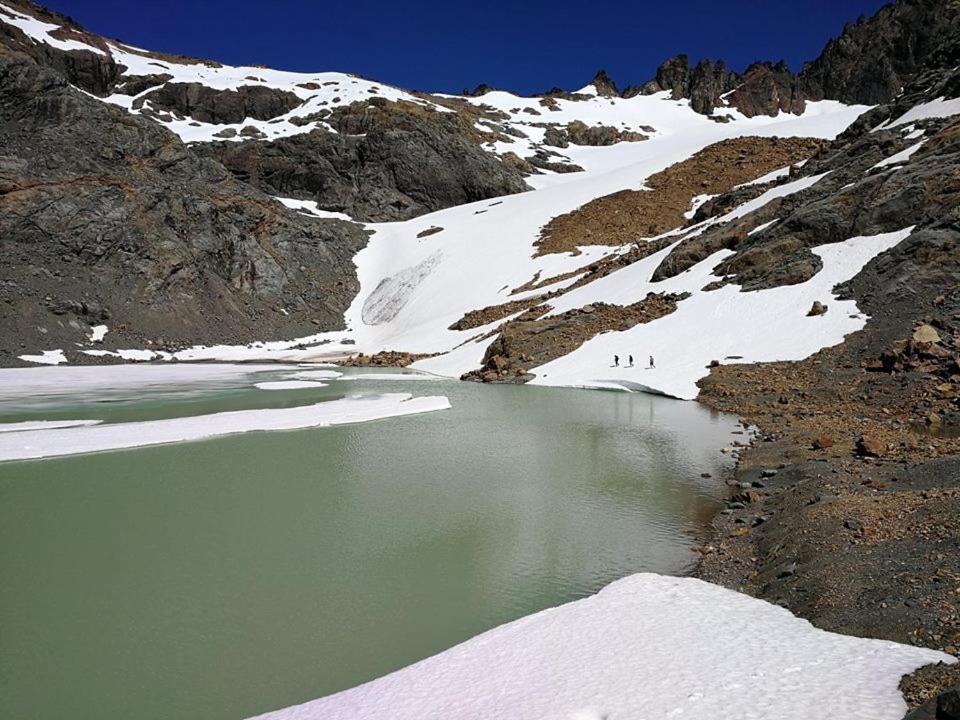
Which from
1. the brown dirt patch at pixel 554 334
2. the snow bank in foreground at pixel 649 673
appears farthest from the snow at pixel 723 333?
the snow bank in foreground at pixel 649 673

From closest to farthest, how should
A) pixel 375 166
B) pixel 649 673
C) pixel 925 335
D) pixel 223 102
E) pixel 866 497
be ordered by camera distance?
pixel 649 673, pixel 866 497, pixel 925 335, pixel 375 166, pixel 223 102

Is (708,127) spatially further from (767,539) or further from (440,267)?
(767,539)

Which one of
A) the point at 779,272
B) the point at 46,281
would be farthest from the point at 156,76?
the point at 779,272

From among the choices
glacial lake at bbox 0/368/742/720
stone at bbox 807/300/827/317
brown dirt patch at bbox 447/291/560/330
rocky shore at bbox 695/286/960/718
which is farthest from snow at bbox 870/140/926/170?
glacial lake at bbox 0/368/742/720

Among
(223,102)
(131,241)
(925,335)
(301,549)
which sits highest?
(223,102)

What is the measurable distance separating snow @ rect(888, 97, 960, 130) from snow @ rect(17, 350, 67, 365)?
58.9 meters

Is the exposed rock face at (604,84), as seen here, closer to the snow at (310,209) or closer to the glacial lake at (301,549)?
the snow at (310,209)

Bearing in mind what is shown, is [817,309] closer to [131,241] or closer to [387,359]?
[387,359]

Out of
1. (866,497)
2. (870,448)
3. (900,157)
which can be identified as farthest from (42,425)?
(900,157)

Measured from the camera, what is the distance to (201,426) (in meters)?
21.4

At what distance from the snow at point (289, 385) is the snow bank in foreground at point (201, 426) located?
5642mm

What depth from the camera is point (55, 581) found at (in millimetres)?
9297

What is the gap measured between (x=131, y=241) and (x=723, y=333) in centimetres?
4932

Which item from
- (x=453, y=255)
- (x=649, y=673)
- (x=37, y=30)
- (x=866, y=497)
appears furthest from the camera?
(x=37, y=30)
